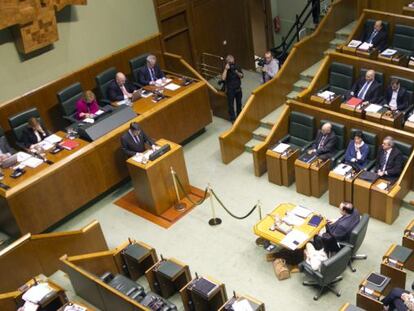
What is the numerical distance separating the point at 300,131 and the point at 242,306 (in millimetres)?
3564

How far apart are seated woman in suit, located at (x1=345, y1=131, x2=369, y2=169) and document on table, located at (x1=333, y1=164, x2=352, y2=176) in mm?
173

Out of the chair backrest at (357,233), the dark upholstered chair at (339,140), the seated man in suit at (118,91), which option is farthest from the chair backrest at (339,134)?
the seated man in suit at (118,91)

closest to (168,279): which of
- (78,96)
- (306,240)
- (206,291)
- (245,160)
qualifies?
(206,291)

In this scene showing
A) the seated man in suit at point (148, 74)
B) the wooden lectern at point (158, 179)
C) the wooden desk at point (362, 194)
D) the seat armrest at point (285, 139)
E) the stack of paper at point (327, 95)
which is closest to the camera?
the wooden desk at point (362, 194)

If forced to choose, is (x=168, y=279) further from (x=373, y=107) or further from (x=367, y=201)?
(x=373, y=107)

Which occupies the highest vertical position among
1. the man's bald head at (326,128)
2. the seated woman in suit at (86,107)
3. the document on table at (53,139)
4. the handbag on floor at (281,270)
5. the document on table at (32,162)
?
the seated woman in suit at (86,107)

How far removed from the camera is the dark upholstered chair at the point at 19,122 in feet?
27.7

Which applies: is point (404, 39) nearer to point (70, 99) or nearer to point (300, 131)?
point (300, 131)

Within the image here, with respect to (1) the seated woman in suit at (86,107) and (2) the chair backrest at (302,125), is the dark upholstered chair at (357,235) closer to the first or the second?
(2) the chair backrest at (302,125)

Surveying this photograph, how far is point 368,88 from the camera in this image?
8633 millimetres

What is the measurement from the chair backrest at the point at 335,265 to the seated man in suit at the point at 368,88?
330cm

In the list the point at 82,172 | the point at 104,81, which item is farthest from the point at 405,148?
the point at 104,81

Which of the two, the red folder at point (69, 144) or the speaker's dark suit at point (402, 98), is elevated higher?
the red folder at point (69, 144)

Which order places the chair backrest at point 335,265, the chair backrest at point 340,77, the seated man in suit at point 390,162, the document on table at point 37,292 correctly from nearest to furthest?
the chair backrest at point 335,265, the document on table at point 37,292, the seated man in suit at point 390,162, the chair backrest at point 340,77
